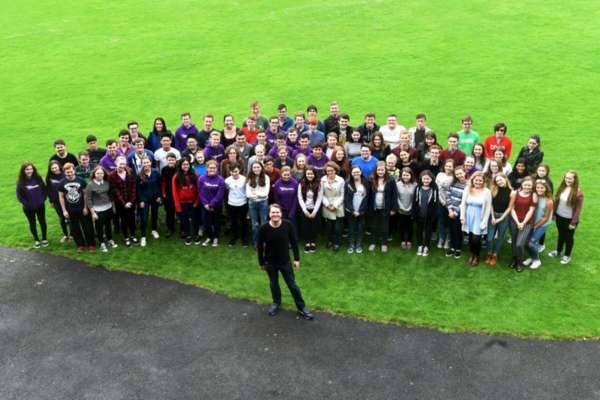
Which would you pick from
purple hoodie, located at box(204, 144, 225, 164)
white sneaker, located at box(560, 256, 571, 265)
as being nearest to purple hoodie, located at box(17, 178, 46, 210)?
purple hoodie, located at box(204, 144, 225, 164)

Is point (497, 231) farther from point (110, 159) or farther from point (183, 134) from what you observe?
point (110, 159)

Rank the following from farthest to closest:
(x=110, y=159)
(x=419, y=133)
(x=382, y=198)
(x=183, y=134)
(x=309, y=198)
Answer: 1. (x=183, y=134)
2. (x=419, y=133)
3. (x=110, y=159)
4. (x=309, y=198)
5. (x=382, y=198)

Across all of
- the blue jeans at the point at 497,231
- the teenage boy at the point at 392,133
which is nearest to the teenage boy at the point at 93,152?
the teenage boy at the point at 392,133

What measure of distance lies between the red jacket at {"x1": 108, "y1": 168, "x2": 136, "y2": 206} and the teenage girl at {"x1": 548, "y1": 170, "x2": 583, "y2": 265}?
8.47 m

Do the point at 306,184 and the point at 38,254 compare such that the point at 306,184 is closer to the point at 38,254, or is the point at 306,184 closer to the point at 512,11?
the point at 38,254

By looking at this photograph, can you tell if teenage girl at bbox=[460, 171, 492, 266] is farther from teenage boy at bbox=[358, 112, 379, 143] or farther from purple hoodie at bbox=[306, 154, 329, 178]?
teenage boy at bbox=[358, 112, 379, 143]

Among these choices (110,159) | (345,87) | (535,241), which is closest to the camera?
(535,241)

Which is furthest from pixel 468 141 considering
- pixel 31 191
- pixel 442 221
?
pixel 31 191

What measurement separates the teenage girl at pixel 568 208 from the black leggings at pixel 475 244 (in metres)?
1.55

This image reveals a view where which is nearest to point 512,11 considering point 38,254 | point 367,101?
point 367,101

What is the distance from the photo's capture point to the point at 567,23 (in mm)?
27188

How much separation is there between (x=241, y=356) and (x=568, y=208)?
6701 mm

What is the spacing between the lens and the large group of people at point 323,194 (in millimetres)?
10523

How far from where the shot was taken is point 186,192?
1154 centimetres
